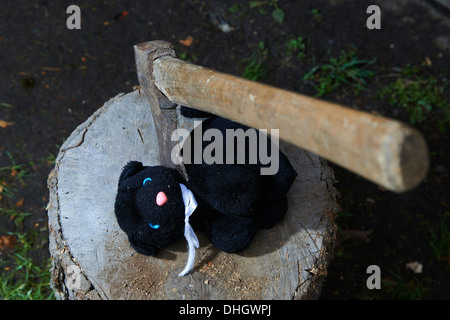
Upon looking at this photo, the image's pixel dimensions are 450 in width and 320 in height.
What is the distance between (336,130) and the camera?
3.14 ft

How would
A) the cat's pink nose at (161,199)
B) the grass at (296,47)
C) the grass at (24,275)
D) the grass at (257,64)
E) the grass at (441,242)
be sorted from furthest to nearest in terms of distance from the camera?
the grass at (296,47)
the grass at (257,64)
the grass at (441,242)
the grass at (24,275)
the cat's pink nose at (161,199)

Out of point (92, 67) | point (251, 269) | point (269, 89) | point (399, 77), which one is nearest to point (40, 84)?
point (92, 67)

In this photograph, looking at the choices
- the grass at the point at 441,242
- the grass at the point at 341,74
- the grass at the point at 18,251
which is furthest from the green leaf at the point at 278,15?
the grass at the point at 18,251

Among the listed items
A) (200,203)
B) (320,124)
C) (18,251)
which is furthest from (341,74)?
(18,251)

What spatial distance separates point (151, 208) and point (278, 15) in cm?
248

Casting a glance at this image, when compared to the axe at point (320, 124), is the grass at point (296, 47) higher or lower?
lower

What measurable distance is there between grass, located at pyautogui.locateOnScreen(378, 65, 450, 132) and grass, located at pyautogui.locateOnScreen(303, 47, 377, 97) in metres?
0.19

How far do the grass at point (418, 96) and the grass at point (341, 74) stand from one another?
186mm

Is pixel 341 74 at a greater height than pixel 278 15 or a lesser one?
lesser

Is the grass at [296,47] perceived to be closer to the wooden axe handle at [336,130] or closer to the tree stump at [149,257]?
the tree stump at [149,257]

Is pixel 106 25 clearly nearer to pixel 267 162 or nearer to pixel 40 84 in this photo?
pixel 40 84

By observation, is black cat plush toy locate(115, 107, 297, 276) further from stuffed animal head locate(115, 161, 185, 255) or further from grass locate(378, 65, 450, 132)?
grass locate(378, 65, 450, 132)

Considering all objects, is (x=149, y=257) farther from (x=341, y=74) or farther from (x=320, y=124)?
(x=341, y=74)

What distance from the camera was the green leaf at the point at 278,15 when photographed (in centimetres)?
347
